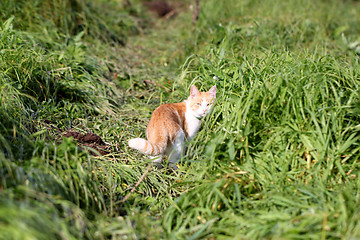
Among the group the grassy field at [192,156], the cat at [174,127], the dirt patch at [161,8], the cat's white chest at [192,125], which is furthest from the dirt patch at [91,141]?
the dirt patch at [161,8]

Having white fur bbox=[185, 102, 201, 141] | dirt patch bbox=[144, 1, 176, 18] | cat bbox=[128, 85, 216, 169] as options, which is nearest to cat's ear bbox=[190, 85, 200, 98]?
cat bbox=[128, 85, 216, 169]

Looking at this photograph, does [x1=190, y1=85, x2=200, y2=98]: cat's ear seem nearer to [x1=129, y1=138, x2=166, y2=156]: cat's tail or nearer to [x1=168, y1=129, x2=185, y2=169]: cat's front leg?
[x1=168, y1=129, x2=185, y2=169]: cat's front leg

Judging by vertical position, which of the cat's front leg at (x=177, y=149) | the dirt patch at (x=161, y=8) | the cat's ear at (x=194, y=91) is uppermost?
the dirt patch at (x=161, y=8)

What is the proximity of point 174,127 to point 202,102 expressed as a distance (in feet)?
1.12

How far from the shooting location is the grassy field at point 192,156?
1.67m

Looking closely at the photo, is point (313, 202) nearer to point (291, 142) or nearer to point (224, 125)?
point (291, 142)

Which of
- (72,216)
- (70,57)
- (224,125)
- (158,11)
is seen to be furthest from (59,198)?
(158,11)

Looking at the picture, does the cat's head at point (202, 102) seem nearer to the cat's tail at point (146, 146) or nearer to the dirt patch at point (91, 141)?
the cat's tail at point (146, 146)

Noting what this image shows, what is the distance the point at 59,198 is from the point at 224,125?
1.24 meters

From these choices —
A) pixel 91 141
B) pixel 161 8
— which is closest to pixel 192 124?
pixel 91 141

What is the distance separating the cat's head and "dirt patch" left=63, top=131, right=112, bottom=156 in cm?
84

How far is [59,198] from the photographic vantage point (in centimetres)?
172

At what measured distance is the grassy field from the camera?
167 cm

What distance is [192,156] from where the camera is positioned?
2570 millimetres
